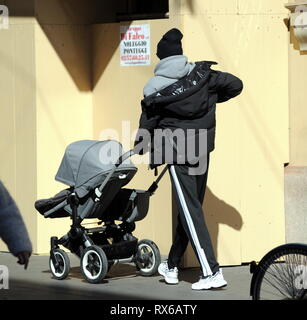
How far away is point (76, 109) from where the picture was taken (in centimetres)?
1084

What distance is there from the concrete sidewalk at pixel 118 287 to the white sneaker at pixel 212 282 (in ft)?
0.15

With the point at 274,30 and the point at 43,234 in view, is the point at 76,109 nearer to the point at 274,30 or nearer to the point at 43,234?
the point at 43,234

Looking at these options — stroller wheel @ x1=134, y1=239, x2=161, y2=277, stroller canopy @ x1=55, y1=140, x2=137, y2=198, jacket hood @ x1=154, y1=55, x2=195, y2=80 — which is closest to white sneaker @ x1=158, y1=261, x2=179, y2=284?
stroller wheel @ x1=134, y1=239, x2=161, y2=277

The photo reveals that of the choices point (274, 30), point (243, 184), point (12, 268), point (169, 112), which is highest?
point (274, 30)

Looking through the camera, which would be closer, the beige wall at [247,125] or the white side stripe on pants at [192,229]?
the white side stripe on pants at [192,229]

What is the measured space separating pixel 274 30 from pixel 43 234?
3052 mm

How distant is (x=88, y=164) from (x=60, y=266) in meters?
1.02

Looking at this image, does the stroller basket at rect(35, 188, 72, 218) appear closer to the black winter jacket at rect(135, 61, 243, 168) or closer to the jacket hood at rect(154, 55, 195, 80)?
the black winter jacket at rect(135, 61, 243, 168)

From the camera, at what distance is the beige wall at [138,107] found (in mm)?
9727

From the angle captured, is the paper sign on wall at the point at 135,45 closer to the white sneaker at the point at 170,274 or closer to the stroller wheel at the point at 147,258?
the stroller wheel at the point at 147,258

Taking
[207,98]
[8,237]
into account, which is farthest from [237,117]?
[8,237]

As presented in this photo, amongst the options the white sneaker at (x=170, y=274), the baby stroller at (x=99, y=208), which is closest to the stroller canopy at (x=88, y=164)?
the baby stroller at (x=99, y=208)

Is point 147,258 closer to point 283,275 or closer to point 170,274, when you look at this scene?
point 170,274

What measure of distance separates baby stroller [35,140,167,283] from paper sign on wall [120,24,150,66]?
1.33 m
